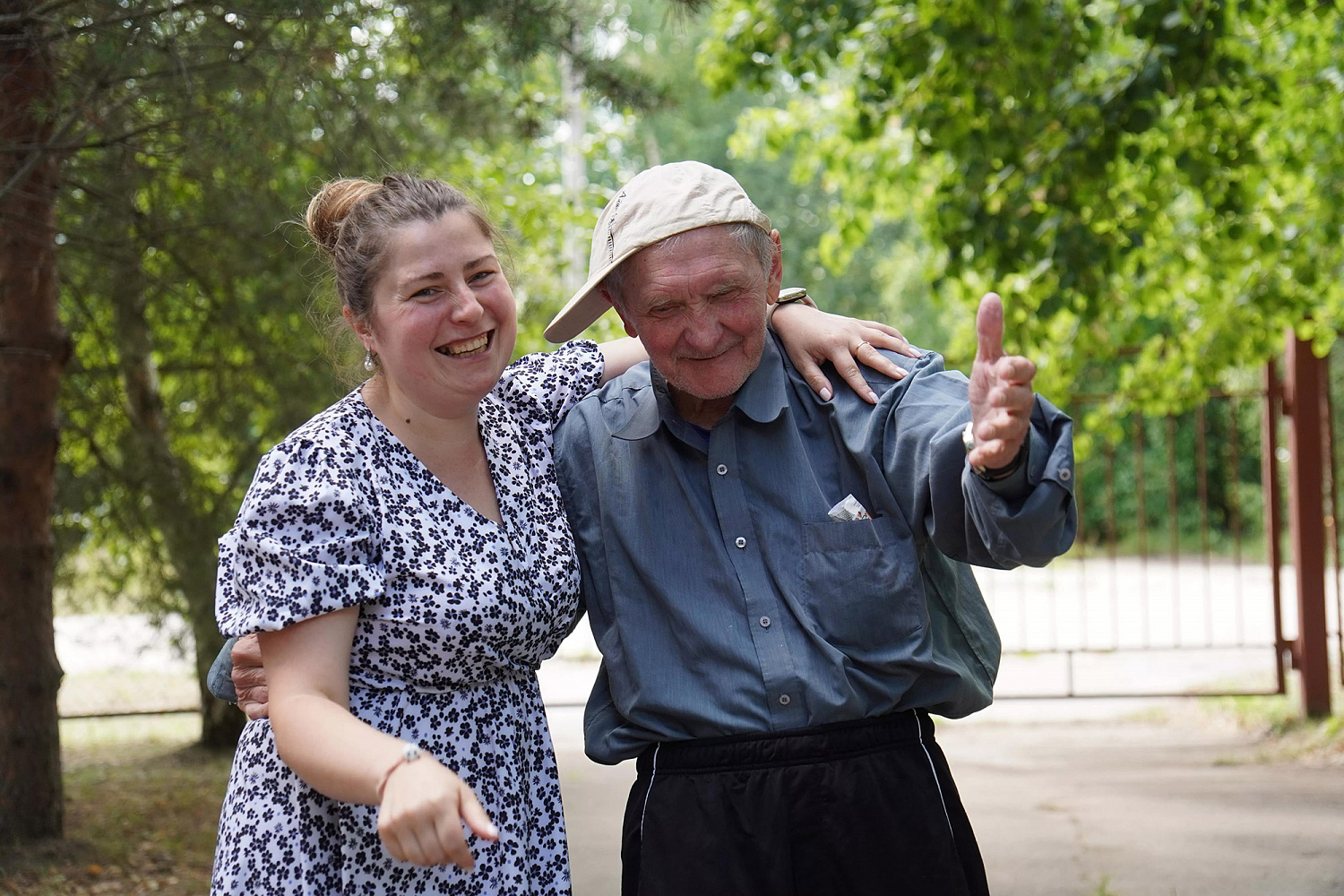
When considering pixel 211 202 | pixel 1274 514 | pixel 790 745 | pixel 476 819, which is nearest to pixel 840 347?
pixel 790 745

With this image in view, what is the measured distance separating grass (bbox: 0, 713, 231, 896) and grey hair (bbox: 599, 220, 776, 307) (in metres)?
3.53

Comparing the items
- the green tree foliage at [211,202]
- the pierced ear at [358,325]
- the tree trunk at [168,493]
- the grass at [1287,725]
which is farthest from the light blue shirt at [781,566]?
the grass at [1287,725]

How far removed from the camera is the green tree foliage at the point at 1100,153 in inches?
207

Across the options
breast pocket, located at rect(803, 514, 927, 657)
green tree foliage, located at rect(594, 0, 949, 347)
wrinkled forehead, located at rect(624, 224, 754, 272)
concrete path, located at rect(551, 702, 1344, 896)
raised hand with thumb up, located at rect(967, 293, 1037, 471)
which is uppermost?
green tree foliage, located at rect(594, 0, 949, 347)

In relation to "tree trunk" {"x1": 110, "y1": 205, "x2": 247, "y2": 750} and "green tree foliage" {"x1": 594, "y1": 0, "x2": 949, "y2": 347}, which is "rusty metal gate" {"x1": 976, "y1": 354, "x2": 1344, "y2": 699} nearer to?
"tree trunk" {"x1": 110, "y1": 205, "x2": 247, "y2": 750}

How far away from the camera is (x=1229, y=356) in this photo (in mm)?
7434

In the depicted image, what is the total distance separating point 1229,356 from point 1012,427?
6362 mm

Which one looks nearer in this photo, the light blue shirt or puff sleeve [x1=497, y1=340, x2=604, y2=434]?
the light blue shirt

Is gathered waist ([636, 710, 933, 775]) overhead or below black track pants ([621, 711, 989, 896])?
overhead

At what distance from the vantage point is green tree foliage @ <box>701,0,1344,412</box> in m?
5.26

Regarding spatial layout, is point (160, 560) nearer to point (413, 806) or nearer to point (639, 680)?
point (639, 680)

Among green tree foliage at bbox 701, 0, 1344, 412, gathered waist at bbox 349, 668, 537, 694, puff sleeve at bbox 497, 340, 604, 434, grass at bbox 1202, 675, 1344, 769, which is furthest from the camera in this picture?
grass at bbox 1202, 675, 1344, 769

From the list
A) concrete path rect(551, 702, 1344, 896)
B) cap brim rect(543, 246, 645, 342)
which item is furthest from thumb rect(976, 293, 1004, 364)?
concrete path rect(551, 702, 1344, 896)

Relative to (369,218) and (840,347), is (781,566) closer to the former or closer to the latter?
(840,347)
